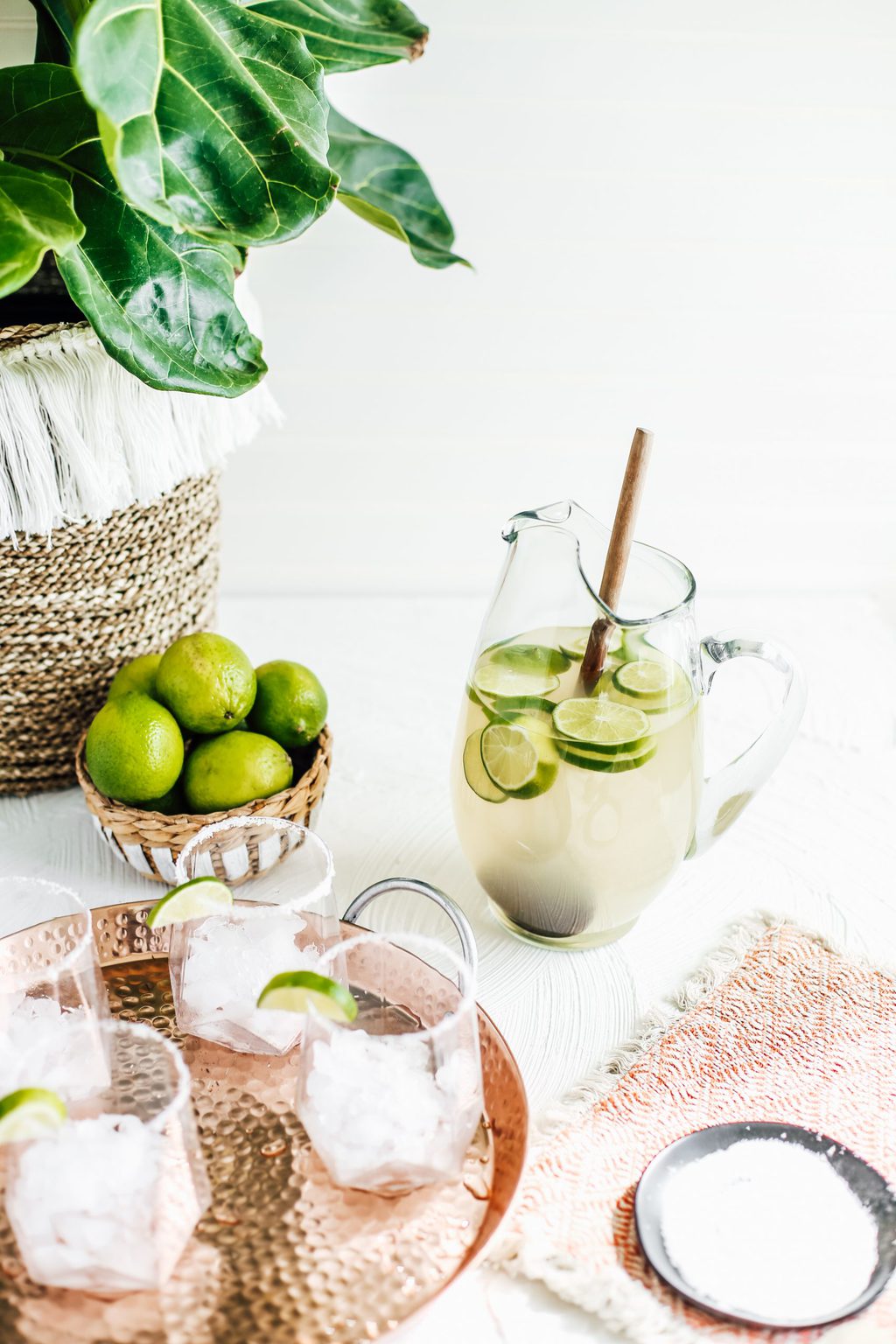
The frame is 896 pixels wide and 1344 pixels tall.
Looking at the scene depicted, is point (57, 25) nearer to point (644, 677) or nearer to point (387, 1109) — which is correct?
point (644, 677)

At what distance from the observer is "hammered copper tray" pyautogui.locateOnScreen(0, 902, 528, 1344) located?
517 millimetres

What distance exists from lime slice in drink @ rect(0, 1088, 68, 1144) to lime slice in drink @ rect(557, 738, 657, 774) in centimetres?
34

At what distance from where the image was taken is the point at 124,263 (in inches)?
29.4

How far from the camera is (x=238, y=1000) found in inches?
25.4

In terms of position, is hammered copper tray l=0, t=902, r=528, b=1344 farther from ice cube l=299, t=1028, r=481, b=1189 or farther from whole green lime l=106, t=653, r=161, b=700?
whole green lime l=106, t=653, r=161, b=700

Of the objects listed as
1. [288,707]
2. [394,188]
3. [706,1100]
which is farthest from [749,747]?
[394,188]

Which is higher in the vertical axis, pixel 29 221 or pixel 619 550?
pixel 29 221

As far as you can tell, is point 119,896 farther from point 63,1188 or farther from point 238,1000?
point 63,1188

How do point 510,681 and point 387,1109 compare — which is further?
point 510,681

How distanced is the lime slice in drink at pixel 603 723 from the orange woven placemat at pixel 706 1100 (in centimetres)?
19

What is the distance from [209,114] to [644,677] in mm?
409

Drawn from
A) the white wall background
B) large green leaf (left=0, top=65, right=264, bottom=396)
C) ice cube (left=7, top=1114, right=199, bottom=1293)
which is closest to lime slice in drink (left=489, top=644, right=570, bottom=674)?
large green leaf (left=0, top=65, right=264, bottom=396)

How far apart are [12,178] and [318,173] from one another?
181mm

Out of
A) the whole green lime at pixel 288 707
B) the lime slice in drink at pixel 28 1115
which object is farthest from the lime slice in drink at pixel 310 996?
the whole green lime at pixel 288 707
